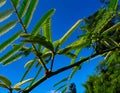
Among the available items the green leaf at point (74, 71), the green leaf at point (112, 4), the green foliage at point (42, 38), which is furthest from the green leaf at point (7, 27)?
the green leaf at point (74, 71)

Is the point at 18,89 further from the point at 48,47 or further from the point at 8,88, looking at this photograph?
the point at 48,47

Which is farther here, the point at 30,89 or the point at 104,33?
the point at 104,33

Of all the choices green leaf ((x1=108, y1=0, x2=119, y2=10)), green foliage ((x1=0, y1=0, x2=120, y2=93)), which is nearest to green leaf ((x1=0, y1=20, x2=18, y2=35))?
green foliage ((x1=0, y1=0, x2=120, y2=93))

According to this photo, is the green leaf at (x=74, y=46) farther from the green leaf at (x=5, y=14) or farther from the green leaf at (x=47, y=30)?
the green leaf at (x=5, y=14)

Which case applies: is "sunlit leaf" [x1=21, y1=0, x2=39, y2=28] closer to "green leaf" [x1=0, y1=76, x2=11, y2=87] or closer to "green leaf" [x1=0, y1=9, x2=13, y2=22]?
"green leaf" [x1=0, y1=9, x2=13, y2=22]

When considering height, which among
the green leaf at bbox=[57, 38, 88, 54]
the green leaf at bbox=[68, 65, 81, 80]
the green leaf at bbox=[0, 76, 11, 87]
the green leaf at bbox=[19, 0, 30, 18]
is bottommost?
the green leaf at bbox=[68, 65, 81, 80]

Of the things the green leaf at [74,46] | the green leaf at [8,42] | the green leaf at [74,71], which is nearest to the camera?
the green leaf at [8,42]

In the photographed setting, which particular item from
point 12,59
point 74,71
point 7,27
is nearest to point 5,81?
point 12,59

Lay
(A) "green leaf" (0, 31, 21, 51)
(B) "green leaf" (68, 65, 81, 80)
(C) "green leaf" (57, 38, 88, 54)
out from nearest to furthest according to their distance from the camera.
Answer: (A) "green leaf" (0, 31, 21, 51), (C) "green leaf" (57, 38, 88, 54), (B) "green leaf" (68, 65, 81, 80)

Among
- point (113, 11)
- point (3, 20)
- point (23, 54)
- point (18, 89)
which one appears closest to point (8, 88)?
point (18, 89)

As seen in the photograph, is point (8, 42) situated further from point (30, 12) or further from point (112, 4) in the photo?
point (112, 4)

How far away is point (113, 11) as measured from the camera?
1.38m

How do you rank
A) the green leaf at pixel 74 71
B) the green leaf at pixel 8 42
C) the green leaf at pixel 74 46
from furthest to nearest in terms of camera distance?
the green leaf at pixel 74 71 → the green leaf at pixel 74 46 → the green leaf at pixel 8 42

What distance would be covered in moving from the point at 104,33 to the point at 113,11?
9 cm
